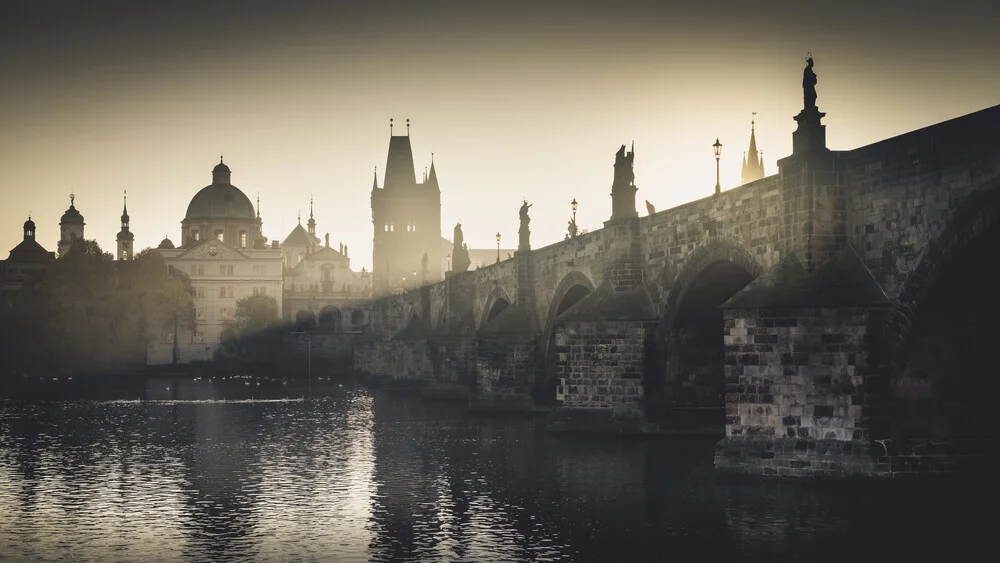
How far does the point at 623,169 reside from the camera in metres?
36.7

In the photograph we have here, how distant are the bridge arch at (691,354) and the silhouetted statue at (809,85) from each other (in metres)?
7.86

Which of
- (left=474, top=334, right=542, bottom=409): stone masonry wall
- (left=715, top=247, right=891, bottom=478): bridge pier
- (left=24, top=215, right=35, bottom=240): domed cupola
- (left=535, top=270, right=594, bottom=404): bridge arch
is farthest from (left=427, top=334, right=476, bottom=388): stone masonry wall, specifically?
(left=24, top=215, right=35, bottom=240): domed cupola

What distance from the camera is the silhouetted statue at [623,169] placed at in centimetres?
3653

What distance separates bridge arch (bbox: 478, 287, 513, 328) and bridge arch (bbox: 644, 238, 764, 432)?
1800cm

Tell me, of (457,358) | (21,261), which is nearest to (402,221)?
(21,261)

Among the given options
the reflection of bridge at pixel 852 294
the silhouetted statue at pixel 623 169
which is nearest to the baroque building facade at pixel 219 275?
the silhouetted statue at pixel 623 169

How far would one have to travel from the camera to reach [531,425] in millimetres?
39406

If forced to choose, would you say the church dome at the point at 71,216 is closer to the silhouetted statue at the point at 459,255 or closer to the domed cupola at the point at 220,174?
the domed cupola at the point at 220,174

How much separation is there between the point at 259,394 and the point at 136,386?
1612 cm

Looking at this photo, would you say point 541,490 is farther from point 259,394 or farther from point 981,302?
point 259,394

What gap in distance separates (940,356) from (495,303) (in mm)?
34167

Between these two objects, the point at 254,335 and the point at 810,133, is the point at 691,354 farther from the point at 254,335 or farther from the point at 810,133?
the point at 254,335

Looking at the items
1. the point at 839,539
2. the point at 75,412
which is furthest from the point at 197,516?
the point at 75,412

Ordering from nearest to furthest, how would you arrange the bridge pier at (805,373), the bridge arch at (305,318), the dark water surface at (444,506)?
the dark water surface at (444,506) → the bridge pier at (805,373) → the bridge arch at (305,318)
